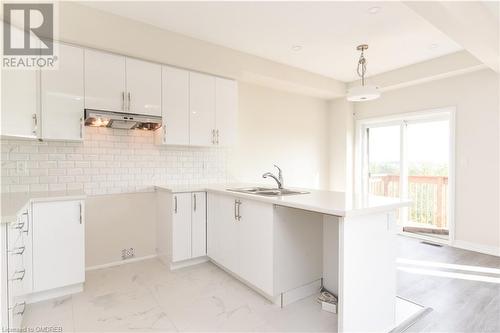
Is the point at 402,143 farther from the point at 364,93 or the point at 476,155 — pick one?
the point at 364,93

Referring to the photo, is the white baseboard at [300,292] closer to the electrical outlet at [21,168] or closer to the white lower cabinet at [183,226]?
the white lower cabinet at [183,226]

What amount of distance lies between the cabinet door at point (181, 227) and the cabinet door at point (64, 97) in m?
1.21

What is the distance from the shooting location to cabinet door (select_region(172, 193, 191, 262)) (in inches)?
117

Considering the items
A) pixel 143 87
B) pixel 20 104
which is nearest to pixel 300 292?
pixel 143 87

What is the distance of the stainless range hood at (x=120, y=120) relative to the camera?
108 inches

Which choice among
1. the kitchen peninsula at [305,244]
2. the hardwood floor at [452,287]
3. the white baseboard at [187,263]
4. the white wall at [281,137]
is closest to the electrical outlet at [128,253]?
the kitchen peninsula at [305,244]

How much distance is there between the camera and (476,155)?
378 cm

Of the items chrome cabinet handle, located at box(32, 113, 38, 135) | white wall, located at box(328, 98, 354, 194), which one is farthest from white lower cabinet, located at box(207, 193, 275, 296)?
white wall, located at box(328, 98, 354, 194)

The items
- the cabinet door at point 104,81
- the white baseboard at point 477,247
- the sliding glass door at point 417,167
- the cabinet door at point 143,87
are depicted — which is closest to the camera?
the cabinet door at point 104,81

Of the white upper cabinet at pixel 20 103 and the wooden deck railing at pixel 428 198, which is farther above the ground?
the white upper cabinet at pixel 20 103

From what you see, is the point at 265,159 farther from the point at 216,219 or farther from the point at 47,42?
the point at 47,42

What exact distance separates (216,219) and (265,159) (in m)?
1.91

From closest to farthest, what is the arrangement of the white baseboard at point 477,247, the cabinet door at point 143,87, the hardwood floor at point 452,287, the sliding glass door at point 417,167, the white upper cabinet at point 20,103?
the hardwood floor at point 452,287 < the white upper cabinet at point 20,103 < the cabinet door at point 143,87 < the white baseboard at point 477,247 < the sliding glass door at point 417,167

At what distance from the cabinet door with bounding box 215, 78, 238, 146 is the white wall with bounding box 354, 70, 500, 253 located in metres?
3.22
